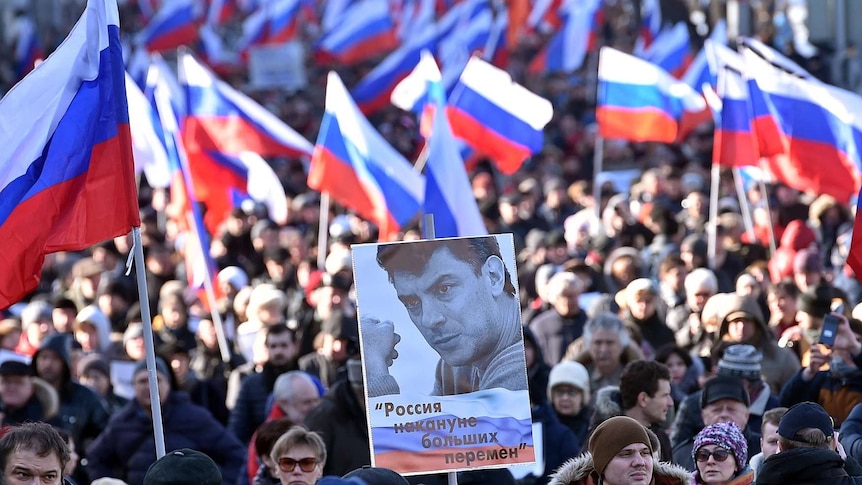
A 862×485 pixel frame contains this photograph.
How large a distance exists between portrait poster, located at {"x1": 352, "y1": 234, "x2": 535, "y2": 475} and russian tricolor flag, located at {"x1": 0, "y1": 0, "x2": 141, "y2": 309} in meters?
1.26

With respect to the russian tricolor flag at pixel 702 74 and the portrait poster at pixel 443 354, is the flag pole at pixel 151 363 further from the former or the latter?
the russian tricolor flag at pixel 702 74

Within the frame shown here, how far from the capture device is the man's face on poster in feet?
22.5

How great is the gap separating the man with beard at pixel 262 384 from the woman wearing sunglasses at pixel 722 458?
390 centimetres

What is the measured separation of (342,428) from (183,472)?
3072 millimetres

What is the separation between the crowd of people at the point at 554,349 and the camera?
297 inches

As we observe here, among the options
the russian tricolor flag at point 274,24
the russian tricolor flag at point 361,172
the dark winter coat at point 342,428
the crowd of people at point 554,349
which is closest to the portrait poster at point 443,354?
the crowd of people at point 554,349

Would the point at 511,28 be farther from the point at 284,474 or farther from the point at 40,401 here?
the point at 284,474

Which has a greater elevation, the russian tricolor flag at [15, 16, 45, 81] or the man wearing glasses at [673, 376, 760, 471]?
the russian tricolor flag at [15, 16, 45, 81]

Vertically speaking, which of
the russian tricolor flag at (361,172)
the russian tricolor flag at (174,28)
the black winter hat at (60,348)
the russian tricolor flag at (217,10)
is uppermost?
the russian tricolor flag at (217,10)

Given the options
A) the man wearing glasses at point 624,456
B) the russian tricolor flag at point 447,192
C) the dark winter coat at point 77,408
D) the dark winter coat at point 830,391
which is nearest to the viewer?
the man wearing glasses at point 624,456

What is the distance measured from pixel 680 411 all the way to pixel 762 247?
6.50m

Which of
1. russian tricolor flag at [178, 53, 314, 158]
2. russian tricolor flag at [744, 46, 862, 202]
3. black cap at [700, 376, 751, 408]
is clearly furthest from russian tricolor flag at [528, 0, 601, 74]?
black cap at [700, 376, 751, 408]

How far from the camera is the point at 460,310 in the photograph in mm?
6871

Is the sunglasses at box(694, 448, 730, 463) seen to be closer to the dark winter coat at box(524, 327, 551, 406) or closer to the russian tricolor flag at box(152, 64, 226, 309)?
the dark winter coat at box(524, 327, 551, 406)
